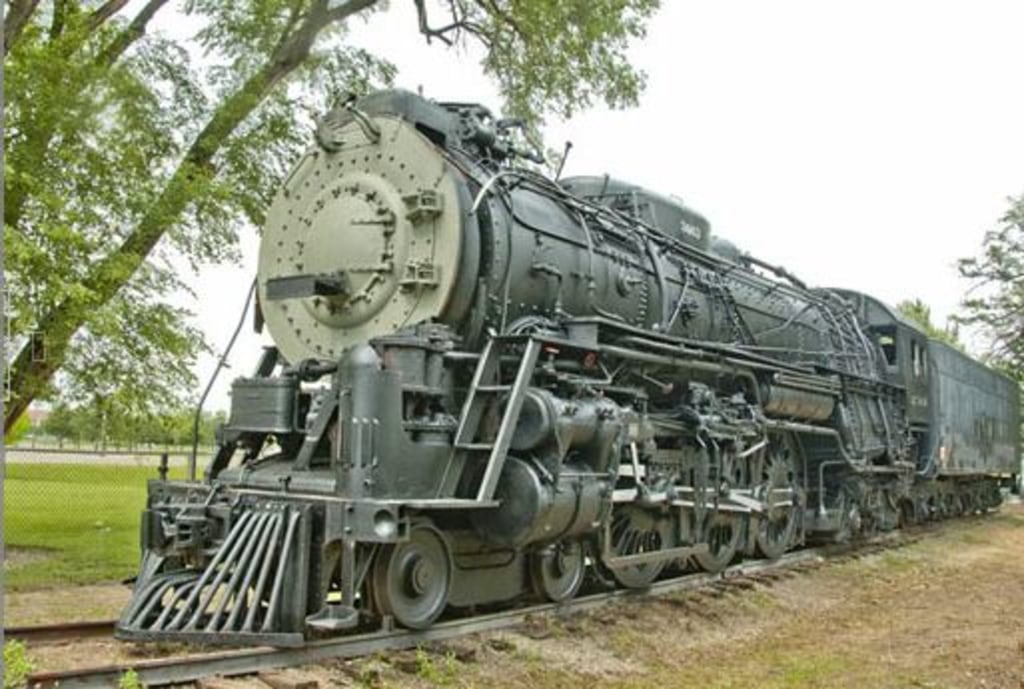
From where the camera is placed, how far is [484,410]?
7.14m

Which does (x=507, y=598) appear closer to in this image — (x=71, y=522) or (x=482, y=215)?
(x=482, y=215)

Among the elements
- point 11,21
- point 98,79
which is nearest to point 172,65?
point 98,79

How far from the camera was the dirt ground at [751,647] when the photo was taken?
236 inches

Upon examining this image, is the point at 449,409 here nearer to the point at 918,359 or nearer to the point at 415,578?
the point at 415,578

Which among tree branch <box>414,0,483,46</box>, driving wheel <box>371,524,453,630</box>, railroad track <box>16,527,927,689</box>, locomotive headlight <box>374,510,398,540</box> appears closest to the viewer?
railroad track <box>16,527,927,689</box>

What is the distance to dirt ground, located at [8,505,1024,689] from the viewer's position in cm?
599

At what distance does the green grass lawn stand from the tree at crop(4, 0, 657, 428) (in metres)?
1.91

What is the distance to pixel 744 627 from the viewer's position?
8.49 meters

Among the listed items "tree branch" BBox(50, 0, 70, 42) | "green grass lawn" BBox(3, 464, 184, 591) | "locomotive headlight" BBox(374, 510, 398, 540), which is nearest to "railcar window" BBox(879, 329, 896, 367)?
"green grass lawn" BBox(3, 464, 184, 591)

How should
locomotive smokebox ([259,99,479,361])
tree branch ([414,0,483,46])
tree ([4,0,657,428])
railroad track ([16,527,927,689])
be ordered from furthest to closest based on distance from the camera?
1. tree branch ([414,0,483,46])
2. tree ([4,0,657,428])
3. locomotive smokebox ([259,99,479,361])
4. railroad track ([16,527,927,689])

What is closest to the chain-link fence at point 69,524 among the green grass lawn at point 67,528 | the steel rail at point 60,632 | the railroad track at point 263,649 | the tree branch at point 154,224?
the green grass lawn at point 67,528

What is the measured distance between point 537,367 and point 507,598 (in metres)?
1.81

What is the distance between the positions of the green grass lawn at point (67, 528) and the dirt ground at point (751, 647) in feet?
6.22

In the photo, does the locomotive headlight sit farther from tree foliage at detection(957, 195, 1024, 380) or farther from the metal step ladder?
tree foliage at detection(957, 195, 1024, 380)
